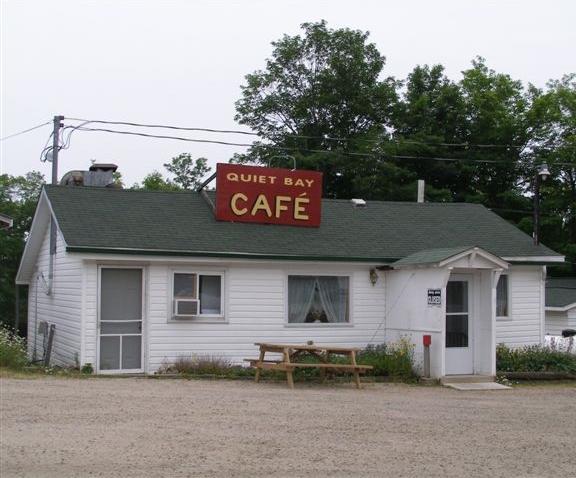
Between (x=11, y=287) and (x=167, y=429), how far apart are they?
25.1 m

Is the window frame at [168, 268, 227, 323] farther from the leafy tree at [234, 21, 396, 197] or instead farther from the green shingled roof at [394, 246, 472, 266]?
the leafy tree at [234, 21, 396, 197]

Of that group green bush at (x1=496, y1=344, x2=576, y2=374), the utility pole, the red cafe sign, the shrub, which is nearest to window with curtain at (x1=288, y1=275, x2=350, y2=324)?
the red cafe sign

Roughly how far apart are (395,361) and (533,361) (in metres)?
3.64

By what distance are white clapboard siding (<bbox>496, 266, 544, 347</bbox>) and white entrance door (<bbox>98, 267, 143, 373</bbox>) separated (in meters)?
8.46

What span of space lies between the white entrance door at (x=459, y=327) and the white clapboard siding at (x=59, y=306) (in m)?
7.70

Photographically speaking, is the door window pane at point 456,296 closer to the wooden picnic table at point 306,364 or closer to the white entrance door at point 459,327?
the white entrance door at point 459,327

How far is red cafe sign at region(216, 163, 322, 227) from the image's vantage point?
61.4 feet

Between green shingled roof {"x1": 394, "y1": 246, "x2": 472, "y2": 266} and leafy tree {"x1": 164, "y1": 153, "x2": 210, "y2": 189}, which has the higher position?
leafy tree {"x1": 164, "y1": 153, "x2": 210, "y2": 189}

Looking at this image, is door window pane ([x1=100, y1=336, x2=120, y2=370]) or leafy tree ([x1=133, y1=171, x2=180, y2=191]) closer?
door window pane ([x1=100, y1=336, x2=120, y2=370])

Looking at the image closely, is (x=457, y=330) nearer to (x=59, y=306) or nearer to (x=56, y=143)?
(x=59, y=306)

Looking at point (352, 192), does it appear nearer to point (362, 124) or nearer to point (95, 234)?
point (362, 124)

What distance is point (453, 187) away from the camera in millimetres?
40781

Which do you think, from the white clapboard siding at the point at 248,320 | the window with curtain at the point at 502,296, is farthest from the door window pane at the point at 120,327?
the window with curtain at the point at 502,296

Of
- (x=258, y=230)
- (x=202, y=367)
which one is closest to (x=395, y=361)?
(x=202, y=367)
